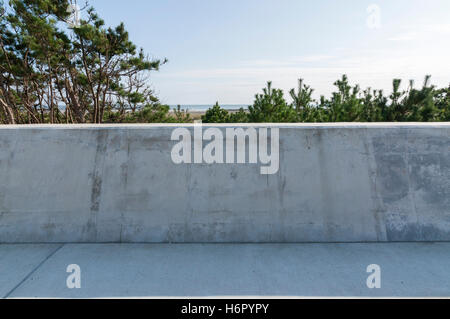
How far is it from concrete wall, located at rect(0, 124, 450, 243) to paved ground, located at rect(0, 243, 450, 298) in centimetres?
22

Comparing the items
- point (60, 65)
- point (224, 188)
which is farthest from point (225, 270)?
point (60, 65)

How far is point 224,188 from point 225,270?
1.12 m

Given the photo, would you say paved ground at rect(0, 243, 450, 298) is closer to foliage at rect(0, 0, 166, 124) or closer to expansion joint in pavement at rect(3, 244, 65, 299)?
expansion joint in pavement at rect(3, 244, 65, 299)

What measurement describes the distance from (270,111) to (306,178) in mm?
8325

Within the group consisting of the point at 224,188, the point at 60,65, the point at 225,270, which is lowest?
the point at 225,270

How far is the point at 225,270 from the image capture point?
2.76 metres

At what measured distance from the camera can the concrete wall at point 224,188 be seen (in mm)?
3408

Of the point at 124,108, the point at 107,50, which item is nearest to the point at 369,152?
the point at 107,50

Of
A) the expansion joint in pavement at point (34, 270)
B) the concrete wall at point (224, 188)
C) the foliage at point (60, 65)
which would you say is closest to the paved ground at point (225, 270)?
the expansion joint in pavement at point (34, 270)

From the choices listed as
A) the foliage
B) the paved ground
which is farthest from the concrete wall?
the foliage

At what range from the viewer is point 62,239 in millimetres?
3379

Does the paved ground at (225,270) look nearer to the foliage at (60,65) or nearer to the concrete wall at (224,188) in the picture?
the concrete wall at (224,188)

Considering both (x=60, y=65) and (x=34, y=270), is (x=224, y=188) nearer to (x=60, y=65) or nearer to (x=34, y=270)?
(x=34, y=270)

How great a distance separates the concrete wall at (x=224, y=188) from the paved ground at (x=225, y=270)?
218 millimetres
